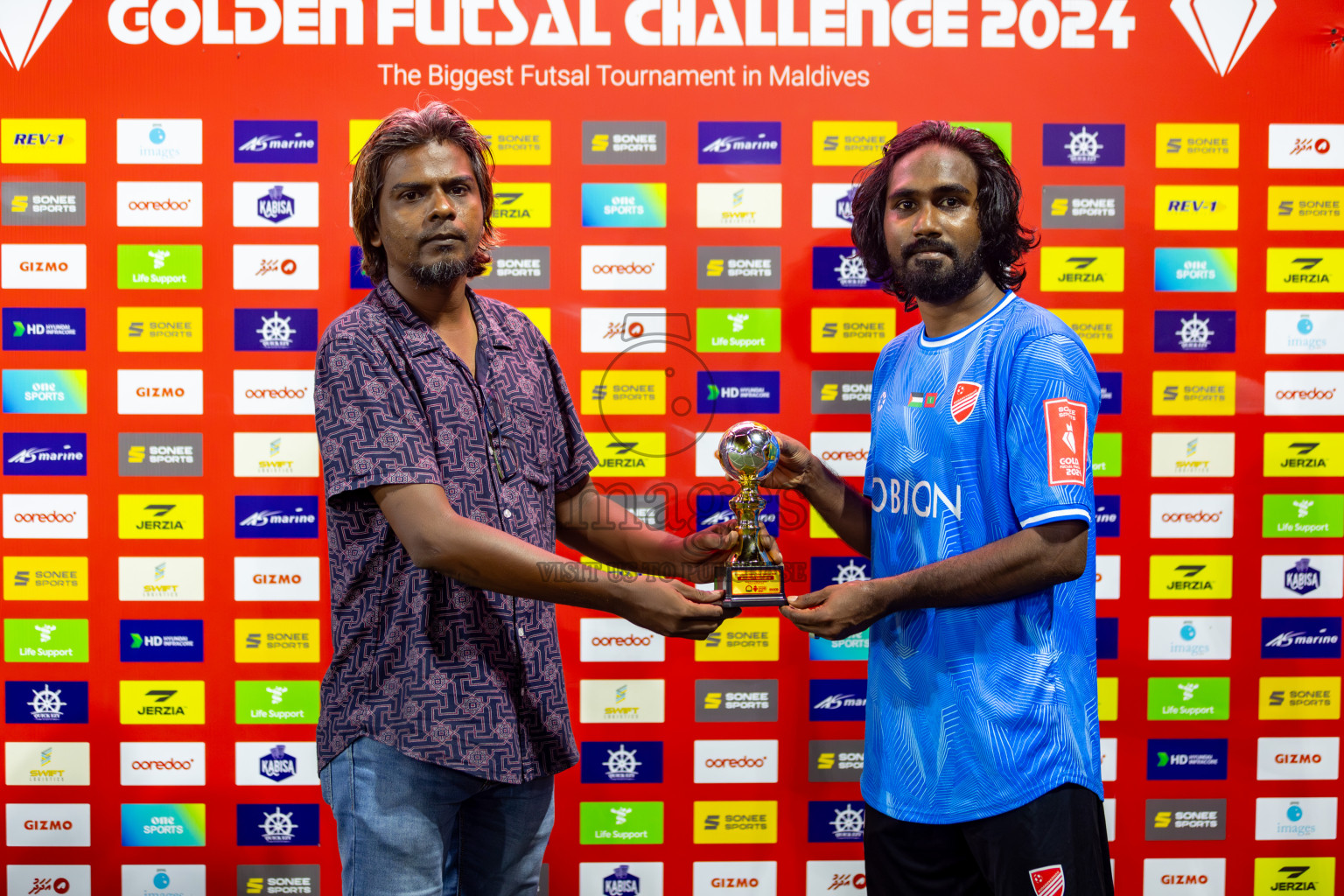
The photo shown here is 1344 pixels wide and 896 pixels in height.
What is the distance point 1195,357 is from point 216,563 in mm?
3311

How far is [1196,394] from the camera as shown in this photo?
9.32 feet

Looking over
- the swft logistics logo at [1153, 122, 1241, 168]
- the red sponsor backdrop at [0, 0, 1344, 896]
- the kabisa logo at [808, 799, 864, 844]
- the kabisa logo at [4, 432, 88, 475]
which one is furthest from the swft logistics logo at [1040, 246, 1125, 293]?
the kabisa logo at [4, 432, 88, 475]

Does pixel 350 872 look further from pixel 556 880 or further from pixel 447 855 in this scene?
pixel 556 880

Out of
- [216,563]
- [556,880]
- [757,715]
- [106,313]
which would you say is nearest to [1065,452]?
[757,715]

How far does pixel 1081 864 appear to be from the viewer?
182 centimetres

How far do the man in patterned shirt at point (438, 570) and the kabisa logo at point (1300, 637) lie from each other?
2.19 meters

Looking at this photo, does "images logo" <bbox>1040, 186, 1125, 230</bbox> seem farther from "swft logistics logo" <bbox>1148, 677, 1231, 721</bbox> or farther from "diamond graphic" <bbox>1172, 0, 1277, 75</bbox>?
"swft logistics logo" <bbox>1148, 677, 1231, 721</bbox>

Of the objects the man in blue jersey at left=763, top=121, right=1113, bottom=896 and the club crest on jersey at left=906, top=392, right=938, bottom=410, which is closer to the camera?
the man in blue jersey at left=763, top=121, right=1113, bottom=896

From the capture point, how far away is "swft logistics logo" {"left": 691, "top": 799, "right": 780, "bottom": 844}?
9.43ft

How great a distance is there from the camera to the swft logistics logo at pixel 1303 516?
2.86m

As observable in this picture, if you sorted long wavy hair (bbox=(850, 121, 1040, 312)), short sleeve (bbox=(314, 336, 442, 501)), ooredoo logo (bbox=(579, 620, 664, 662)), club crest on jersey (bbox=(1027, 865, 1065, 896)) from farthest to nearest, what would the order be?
ooredoo logo (bbox=(579, 620, 664, 662)) → long wavy hair (bbox=(850, 121, 1040, 312)) → club crest on jersey (bbox=(1027, 865, 1065, 896)) → short sleeve (bbox=(314, 336, 442, 501))

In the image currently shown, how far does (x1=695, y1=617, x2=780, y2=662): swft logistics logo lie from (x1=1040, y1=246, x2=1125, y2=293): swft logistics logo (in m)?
1.46

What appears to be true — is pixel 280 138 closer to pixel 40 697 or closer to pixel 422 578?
pixel 422 578

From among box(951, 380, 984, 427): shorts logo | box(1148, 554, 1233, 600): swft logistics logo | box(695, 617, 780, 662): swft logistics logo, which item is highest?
box(951, 380, 984, 427): shorts logo
